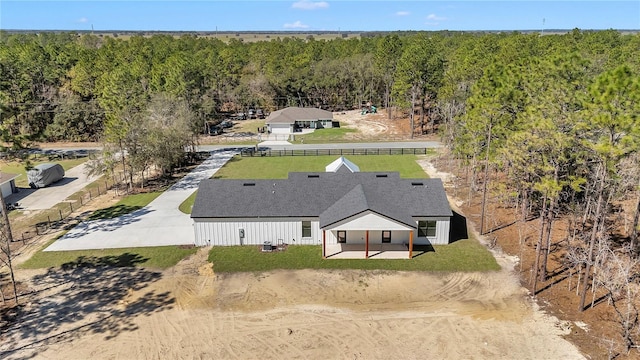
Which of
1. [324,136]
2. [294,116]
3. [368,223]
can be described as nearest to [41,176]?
[368,223]

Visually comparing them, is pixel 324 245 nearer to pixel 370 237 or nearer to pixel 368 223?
pixel 368 223

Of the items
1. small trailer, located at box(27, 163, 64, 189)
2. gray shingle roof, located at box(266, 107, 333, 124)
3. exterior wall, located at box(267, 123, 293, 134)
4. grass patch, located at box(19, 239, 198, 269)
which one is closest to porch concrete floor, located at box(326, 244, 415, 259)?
grass patch, located at box(19, 239, 198, 269)

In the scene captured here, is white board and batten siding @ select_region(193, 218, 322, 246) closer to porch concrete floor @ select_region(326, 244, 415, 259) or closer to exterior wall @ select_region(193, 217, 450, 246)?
exterior wall @ select_region(193, 217, 450, 246)

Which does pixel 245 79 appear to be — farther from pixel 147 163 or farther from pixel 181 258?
pixel 181 258

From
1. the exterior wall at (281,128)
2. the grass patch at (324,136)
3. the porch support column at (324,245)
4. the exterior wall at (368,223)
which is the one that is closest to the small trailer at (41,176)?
the grass patch at (324,136)

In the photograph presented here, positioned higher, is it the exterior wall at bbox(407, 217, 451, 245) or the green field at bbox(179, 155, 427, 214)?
the green field at bbox(179, 155, 427, 214)

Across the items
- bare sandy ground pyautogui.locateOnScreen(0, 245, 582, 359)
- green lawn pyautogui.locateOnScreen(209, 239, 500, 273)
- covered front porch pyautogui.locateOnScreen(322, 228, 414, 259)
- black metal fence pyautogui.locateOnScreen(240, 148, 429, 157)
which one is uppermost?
black metal fence pyautogui.locateOnScreen(240, 148, 429, 157)
